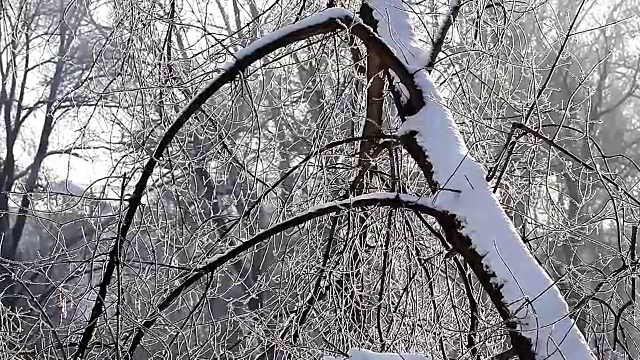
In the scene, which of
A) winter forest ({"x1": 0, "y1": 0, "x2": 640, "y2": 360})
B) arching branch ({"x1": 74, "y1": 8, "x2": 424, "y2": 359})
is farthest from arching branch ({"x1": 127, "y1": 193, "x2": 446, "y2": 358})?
arching branch ({"x1": 74, "y1": 8, "x2": 424, "y2": 359})

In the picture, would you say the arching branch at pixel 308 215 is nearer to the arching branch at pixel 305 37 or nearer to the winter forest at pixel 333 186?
the winter forest at pixel 333 186

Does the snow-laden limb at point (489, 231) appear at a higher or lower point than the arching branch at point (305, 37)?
lower

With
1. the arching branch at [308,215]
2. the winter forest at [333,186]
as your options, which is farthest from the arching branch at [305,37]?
the arching branch at [308,215]

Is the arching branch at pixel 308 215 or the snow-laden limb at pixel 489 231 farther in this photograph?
the arching branch at pixel 308 215

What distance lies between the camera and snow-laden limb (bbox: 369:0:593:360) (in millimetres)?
1481

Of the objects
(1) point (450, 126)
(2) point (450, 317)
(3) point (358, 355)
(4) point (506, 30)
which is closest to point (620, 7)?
(4) point (506, 30)

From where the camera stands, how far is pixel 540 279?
153 cm

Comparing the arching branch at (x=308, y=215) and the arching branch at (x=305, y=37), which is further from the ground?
the arching branch at (x=305, y=37)

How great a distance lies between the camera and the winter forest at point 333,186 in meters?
1.80

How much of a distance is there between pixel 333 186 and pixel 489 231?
0.93 metres

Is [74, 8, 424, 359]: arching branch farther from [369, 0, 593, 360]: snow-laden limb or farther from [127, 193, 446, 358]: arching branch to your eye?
[127, 193, 446, 358]: arching branch

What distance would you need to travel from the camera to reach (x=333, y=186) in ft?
8.04

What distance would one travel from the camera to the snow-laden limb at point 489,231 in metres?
1.48

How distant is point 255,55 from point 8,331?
1.10 metres
